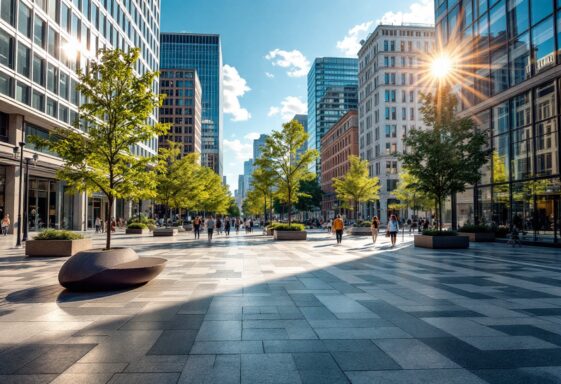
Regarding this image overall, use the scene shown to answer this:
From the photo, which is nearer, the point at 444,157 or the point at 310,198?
the point at 444,157

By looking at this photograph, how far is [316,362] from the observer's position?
4480mm

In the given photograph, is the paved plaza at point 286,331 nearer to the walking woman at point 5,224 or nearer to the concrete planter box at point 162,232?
the concrete planter box at point 162,232

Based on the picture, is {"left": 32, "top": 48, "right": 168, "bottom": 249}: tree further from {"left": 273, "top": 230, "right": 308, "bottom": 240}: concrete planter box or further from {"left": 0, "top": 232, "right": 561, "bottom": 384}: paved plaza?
{"left": 273, "top": 230, "right": 308, "bottom": 240}: concrete planter box

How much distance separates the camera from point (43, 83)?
3394 centimetres

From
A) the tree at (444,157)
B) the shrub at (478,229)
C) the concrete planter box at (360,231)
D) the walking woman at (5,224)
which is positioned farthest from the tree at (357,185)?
the walking woman at (5,224)

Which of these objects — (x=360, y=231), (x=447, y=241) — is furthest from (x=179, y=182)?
(x=447, y=241)

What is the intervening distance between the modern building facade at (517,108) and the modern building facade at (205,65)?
14684 centimetres

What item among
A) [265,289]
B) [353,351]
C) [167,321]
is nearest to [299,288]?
[265,289]

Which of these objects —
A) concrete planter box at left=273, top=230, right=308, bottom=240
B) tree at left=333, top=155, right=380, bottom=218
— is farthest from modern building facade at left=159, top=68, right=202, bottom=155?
concrete planter box at left=273, top=230, right=308, bottom=240

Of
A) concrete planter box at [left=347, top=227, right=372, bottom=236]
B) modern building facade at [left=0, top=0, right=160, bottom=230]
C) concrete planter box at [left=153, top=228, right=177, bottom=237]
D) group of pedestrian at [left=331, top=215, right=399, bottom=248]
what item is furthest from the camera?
concrete planter box at [left=347, top=227, right=372, bottom=236]

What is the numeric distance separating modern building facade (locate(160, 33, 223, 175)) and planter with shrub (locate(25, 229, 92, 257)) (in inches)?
6093

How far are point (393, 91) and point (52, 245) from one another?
226ft

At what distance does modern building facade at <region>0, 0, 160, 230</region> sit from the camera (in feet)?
98.8

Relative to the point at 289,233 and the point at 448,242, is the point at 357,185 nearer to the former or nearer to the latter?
the point at 289,233
